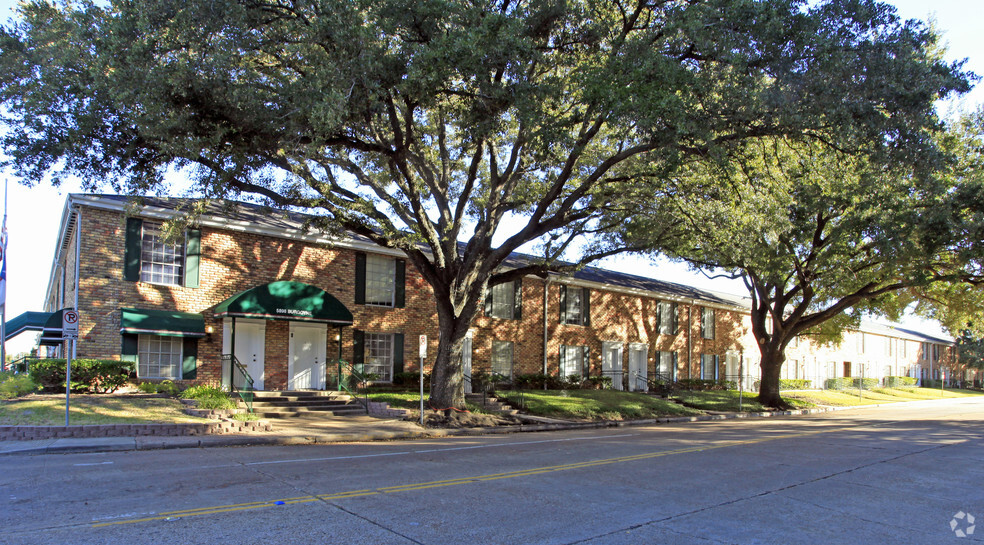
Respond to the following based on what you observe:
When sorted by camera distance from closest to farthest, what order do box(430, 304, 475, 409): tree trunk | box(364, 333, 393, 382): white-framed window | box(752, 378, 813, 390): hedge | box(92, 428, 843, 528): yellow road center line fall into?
box(92, 428, 843, 528): yellow road center line → box(430, 304, 475, 409): tree trunk → box(364, 333, 393, 382): white-framed window → box(752, 378, 813, 390): hedge

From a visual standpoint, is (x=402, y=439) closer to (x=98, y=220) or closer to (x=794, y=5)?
(x=98, y=220)

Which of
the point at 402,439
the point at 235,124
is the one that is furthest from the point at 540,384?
the point at 235,124

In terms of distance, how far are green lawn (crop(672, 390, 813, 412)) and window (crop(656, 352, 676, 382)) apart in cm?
175

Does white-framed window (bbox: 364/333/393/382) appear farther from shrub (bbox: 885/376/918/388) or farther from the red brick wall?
shrub (bbox: 885/376/918/388)

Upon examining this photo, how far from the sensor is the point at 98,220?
57.5ft

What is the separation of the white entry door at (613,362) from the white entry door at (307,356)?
1500cm

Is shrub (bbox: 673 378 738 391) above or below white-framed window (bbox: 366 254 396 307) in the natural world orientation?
below

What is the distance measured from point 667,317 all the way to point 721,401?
6239 millimetres

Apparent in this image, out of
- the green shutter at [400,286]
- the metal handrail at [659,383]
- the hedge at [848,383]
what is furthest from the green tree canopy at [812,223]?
the hedge at [848,383]

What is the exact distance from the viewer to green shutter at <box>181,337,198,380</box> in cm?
1870

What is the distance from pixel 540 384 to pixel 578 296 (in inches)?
204

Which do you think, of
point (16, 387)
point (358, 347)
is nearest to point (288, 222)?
point (358, 347)

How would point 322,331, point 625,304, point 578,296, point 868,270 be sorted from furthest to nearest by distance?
1. point 625,304
2. point 578,296
3. point 868,270
4. point 322,331
